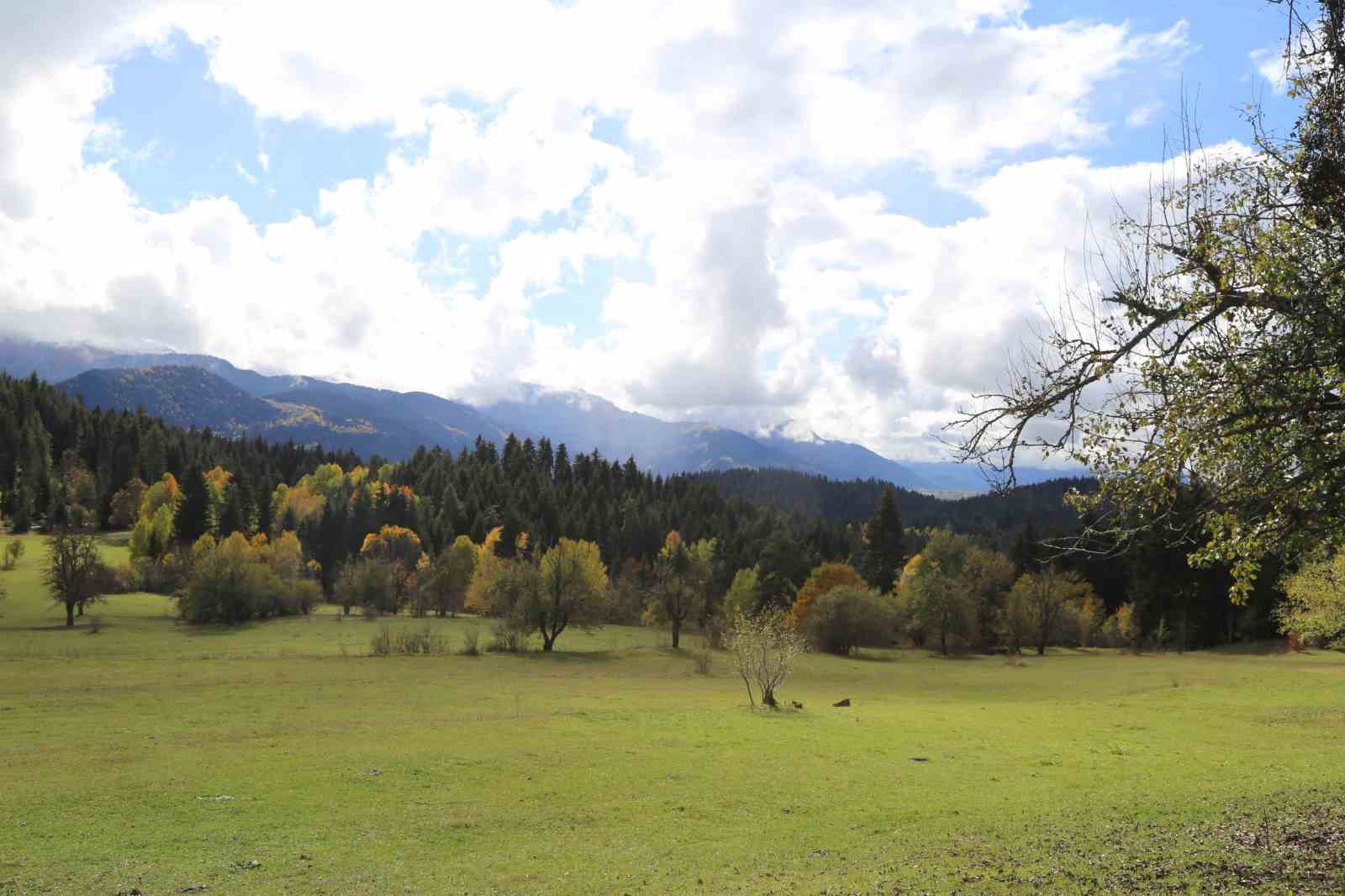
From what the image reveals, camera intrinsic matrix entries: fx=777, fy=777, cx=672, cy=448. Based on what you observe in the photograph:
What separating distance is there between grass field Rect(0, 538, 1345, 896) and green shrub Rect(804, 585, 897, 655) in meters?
35.3

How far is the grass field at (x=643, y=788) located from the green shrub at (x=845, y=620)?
3530 centimetres

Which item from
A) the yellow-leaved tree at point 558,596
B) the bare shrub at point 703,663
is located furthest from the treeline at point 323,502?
the yellow-leaved tree at point 558,596

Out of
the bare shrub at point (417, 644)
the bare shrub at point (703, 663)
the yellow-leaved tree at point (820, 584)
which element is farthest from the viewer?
the yellow-leaved tree at point (820, 584)

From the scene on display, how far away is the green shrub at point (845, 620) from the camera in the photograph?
86.8 meters

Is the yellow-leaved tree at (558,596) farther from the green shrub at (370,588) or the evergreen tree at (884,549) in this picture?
the evergreen tree at (884,549)

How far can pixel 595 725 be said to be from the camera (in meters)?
34.9

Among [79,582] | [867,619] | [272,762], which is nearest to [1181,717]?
[272,762]

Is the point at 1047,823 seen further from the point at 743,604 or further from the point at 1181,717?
the point at 743,604

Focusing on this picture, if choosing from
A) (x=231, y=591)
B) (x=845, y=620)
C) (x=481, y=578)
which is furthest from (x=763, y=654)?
(x=481, y=578)

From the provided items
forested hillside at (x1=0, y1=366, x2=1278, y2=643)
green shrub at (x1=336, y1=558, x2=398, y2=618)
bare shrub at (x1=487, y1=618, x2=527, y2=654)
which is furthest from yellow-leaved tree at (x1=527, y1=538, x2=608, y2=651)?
green shrub at (x1=336, y1=558, x2=398, y2=618)

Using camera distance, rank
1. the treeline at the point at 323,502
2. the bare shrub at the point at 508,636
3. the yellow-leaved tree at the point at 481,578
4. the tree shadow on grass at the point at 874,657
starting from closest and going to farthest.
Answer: the bare shrub at the point at 508,636 < the tree shadow on grass at the point at 874,657 < the yellow-leaved tree at the point at 481,578 < the treeline at the point at 323,502

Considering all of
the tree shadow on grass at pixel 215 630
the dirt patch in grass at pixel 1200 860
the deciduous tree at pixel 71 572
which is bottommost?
the tree shadow on grass at pixel 215 630

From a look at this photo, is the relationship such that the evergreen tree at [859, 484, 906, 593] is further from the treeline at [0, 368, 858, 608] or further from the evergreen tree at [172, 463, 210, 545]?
the evergreen tree at [172, 463, 210, 545]

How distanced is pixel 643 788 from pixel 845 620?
67.1 m
